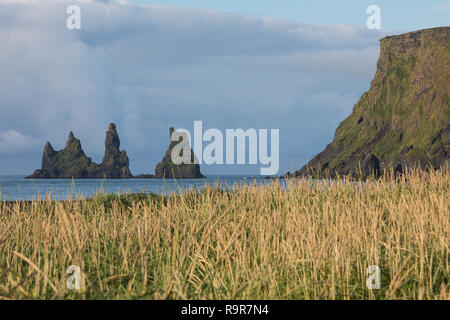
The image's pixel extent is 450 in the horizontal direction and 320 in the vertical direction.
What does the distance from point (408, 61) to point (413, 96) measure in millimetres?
24400

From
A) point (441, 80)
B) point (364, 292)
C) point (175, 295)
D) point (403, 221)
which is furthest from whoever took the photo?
point (441, 80)

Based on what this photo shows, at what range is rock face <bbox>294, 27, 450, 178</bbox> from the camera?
374 ft

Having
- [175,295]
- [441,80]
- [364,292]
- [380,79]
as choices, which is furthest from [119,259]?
[380,79]

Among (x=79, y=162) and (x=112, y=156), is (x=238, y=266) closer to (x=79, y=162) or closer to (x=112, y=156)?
(x=112, y=156)

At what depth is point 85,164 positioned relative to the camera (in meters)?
139

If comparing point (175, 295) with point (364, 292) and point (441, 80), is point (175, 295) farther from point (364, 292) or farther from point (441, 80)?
point (441, 80)

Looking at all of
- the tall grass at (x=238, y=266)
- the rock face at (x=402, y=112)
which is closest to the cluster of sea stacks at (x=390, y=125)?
the rock face at (x=402, y=112)

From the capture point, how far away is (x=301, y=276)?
16.5ft

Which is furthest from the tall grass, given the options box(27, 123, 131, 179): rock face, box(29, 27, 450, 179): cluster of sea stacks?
box(27, 123, 131, 179): rock face

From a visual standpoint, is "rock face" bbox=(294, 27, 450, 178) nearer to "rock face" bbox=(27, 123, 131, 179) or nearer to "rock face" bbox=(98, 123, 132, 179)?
"rock face" bbox=(98, 123, 132, 179)

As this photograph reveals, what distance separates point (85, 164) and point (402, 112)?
96.4 metres

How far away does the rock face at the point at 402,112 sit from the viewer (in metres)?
114

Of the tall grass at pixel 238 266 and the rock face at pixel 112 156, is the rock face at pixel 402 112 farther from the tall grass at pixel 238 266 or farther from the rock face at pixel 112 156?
the tall grass at pixel 238 266

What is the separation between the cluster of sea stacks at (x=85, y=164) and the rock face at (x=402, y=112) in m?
49.8
